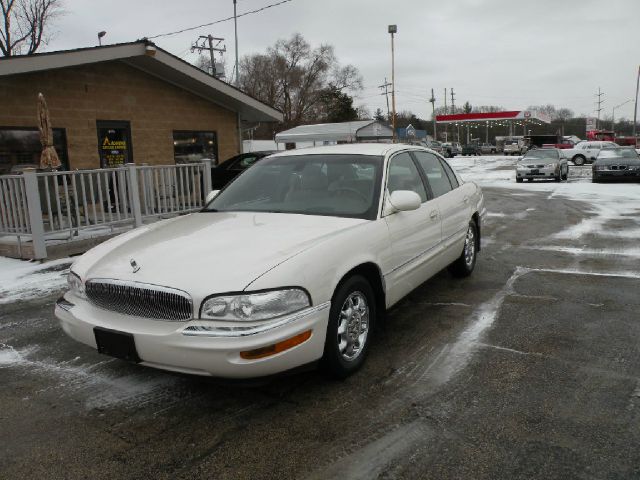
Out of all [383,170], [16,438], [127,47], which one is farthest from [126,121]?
[16,438]

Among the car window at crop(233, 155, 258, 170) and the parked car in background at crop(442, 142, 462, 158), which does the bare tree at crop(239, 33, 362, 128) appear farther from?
the car window at crop(233, 155, 258, 170)

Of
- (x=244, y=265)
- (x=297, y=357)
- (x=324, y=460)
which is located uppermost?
(x=244, y=265)

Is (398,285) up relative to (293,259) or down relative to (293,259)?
down

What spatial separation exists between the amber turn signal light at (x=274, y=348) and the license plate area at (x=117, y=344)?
67 centimetres

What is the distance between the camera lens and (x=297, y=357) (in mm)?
2916

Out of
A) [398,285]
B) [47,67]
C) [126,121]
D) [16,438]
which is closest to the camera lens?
[16,438]

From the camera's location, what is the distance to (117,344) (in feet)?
9.75

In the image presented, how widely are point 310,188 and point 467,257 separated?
2564 millimetres

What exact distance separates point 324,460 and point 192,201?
7.91 metres

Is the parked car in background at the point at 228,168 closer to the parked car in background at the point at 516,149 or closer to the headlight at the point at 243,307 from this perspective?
the headlight at the point at 243,307

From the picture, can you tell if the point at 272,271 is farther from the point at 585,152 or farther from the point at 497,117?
the point at 497,117

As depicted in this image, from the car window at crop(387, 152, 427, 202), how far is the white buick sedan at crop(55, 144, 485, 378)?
0.02 m

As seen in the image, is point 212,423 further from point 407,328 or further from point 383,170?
point 383,170

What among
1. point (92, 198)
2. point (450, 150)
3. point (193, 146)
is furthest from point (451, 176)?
point (450, 150)
